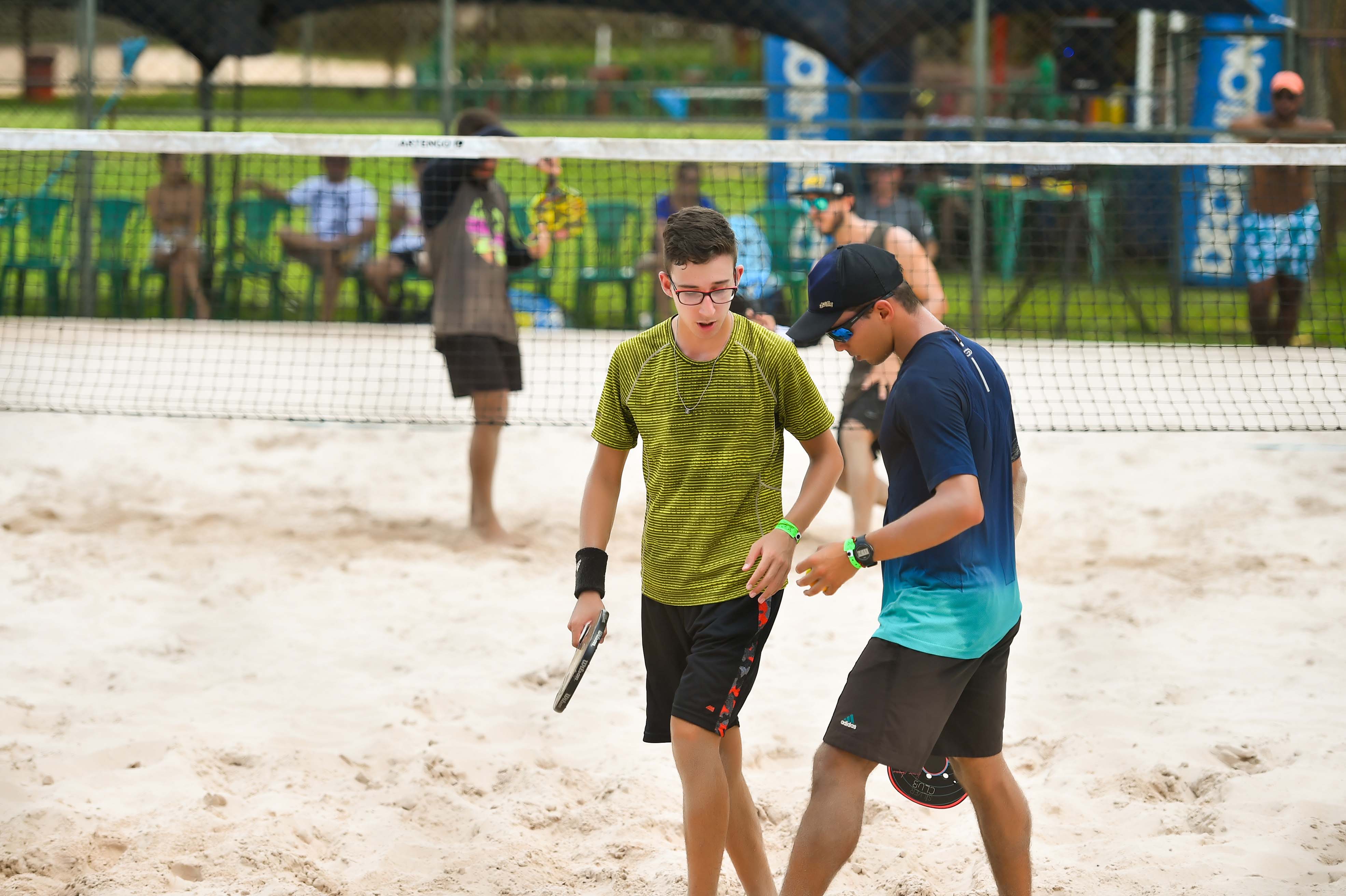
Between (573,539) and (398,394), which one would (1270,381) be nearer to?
(573,539)

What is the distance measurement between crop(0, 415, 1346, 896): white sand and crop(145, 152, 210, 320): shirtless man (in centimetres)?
424

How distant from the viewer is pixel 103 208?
41.4 ft

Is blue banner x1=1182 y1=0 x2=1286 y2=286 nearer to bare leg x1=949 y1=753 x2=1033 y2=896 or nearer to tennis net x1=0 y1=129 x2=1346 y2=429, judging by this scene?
tennis net x1=0 y1=129 x2=1346 y2=429

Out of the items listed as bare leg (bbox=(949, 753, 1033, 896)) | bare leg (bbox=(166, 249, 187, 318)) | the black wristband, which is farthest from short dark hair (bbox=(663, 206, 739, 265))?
bare leg (bbox=(166, 249, 187, 318))

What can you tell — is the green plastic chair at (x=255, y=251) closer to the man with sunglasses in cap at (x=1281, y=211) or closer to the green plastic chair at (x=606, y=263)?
the green plastic chair at (x=606, y=263)

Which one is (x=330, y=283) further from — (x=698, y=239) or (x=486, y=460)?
(x=698, y=239)

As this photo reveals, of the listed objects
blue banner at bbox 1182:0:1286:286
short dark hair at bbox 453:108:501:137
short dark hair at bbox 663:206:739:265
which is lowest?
short dark hair at bbox 663:206:739:265

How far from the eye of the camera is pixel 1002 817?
10.3 feet

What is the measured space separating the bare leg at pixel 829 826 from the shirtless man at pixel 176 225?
33.5 feet

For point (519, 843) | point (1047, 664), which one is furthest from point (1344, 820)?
point (519, 843)

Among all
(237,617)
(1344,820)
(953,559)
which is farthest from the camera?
(237,617)

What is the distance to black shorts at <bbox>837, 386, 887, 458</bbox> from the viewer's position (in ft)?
19.9

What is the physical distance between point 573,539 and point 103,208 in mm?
8133

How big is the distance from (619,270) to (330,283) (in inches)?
107
